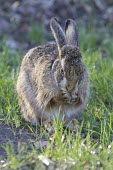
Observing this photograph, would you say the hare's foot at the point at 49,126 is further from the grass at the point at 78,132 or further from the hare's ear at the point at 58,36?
the hare's ear at the point at 58,36

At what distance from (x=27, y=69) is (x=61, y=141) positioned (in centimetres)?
136

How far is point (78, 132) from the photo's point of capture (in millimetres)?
5348

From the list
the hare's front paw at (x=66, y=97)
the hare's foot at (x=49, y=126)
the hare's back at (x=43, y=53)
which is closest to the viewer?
the hare's front paw at (x=66, y=97)

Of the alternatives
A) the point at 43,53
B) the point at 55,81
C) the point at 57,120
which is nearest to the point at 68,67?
the point at 55,81

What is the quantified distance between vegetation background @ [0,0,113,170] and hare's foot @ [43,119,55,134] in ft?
0.27

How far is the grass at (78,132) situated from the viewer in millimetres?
4664

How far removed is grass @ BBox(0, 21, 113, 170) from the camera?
15.3 feet

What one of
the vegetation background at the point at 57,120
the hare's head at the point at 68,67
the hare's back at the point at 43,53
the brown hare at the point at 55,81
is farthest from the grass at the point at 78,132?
the hare's back at the point at 43,53

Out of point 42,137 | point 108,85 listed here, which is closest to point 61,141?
point 42,137

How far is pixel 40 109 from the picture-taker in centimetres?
589

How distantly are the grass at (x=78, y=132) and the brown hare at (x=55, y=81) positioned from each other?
0.57 ft

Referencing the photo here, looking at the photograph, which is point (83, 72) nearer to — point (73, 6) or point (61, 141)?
point (61, 141)

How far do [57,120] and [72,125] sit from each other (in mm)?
430

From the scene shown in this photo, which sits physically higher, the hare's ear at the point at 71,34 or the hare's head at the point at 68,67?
the hare's ear at the point at 71,34
